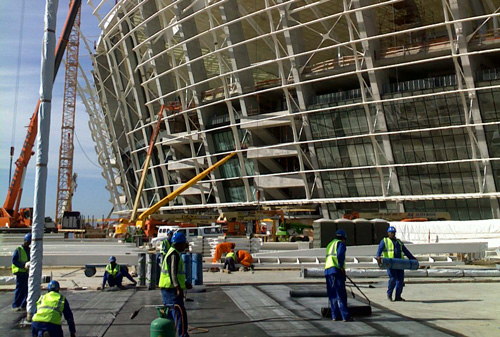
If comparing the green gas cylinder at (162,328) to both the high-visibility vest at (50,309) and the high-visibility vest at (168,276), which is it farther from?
the high-visibility vest at (50,309)

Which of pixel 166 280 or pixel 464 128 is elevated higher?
pixel 464 128

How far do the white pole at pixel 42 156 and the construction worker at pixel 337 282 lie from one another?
188 inches

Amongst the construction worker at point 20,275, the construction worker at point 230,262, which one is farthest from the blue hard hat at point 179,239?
the construction worker at point 230,262

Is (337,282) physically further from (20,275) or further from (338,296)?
(20,275)

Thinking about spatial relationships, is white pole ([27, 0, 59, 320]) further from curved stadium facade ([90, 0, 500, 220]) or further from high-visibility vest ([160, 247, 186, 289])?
curved stadium facade ([90, 0, 500, 220])

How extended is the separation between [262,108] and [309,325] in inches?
1436

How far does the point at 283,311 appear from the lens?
397 inches

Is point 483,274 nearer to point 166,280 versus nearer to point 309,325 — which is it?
point 309,325

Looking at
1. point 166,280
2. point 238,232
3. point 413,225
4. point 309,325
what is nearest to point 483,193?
point 413,225

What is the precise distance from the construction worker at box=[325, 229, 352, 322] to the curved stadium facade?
24636 mm

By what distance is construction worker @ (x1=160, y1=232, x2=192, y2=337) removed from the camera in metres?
7.24

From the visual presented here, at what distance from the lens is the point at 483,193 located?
3259 centimetres

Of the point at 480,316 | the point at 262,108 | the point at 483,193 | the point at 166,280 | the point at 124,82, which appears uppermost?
the point at 124,82

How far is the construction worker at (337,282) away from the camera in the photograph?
8.96 m
